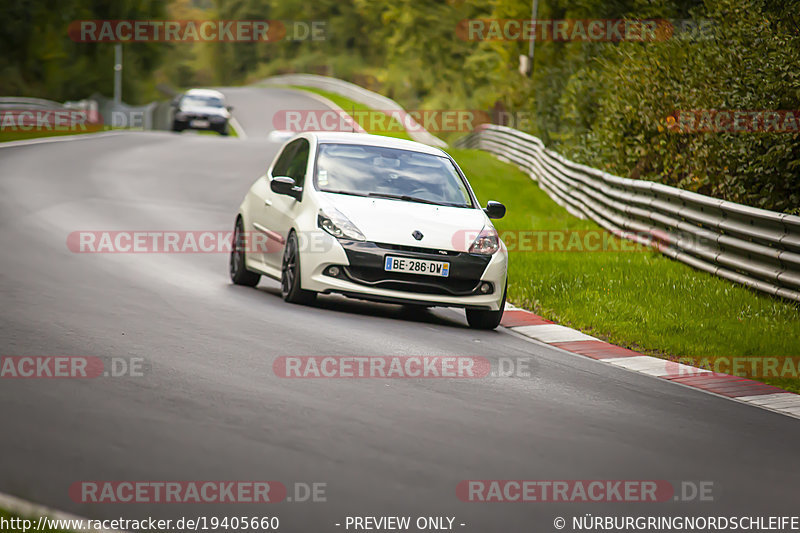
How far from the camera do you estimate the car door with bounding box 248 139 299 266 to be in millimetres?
11984

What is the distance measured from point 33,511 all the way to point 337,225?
6471mm

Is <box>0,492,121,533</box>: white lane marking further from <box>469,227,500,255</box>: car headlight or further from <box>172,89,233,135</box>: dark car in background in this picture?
<box>172,89,233,135</box>: dark car in background

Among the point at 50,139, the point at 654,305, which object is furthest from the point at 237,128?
the point at 654,305

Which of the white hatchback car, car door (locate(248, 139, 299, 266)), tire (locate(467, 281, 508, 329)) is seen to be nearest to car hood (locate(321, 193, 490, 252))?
the white hatchback car

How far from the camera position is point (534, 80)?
47656 millimetres

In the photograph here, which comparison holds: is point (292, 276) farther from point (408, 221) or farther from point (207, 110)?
point (207, 110)

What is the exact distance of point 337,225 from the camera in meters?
10.9

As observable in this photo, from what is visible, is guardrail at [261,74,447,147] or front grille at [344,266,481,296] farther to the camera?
guardrail at [261,74,447,147]

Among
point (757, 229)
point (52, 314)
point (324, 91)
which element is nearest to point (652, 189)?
point (757, 229)

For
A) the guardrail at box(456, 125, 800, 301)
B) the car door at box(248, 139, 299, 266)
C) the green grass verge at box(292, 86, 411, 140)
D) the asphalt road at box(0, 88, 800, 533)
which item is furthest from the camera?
the green grass verge at box(292, 86, 411, 140)

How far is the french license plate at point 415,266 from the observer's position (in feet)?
35.0

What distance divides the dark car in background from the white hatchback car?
3702 cm

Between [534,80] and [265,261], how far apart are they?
36864 mm

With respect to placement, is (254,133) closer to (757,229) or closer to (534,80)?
(534,80)
